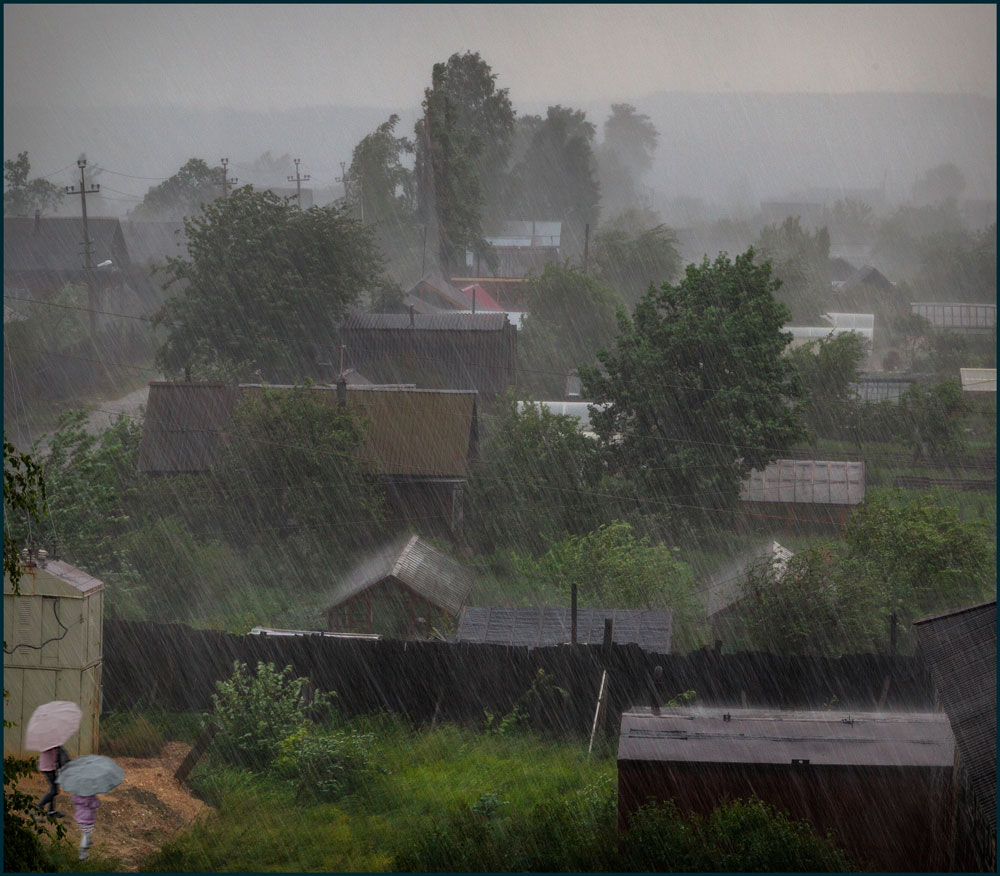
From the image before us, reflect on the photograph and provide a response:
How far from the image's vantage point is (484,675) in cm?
1433

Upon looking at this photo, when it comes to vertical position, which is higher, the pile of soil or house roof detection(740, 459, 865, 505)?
house roof detection(740, 459, 865, 505)

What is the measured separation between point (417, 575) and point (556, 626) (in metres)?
3.35

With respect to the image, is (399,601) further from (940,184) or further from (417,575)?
(940,184)

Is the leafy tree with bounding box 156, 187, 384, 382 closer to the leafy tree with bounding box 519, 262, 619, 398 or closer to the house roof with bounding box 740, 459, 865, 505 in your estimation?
the leafy tree with bounding box 519, 262, 619, 398

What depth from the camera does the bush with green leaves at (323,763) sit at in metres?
11.6

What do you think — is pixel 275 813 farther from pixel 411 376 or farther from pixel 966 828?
pixel 411 376

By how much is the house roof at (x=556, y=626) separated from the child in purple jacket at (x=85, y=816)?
24.1ft

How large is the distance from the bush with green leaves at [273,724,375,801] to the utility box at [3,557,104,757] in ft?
8.52

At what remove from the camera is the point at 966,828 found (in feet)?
27.7

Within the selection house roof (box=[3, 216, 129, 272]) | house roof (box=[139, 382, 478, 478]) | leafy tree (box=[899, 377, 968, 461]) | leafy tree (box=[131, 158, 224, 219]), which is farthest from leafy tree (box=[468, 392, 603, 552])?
leafy tree (box=[131, 158, 224, 219])

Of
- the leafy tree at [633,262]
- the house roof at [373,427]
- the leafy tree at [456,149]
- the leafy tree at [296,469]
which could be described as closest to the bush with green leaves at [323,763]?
the leafy tree at [296,469]

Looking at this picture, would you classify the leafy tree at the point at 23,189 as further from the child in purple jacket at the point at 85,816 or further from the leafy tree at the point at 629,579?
the child in purple jacket at the point at 85,816

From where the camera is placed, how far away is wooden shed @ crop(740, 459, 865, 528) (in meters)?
25.5

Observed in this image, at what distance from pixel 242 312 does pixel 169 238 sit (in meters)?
28.7
